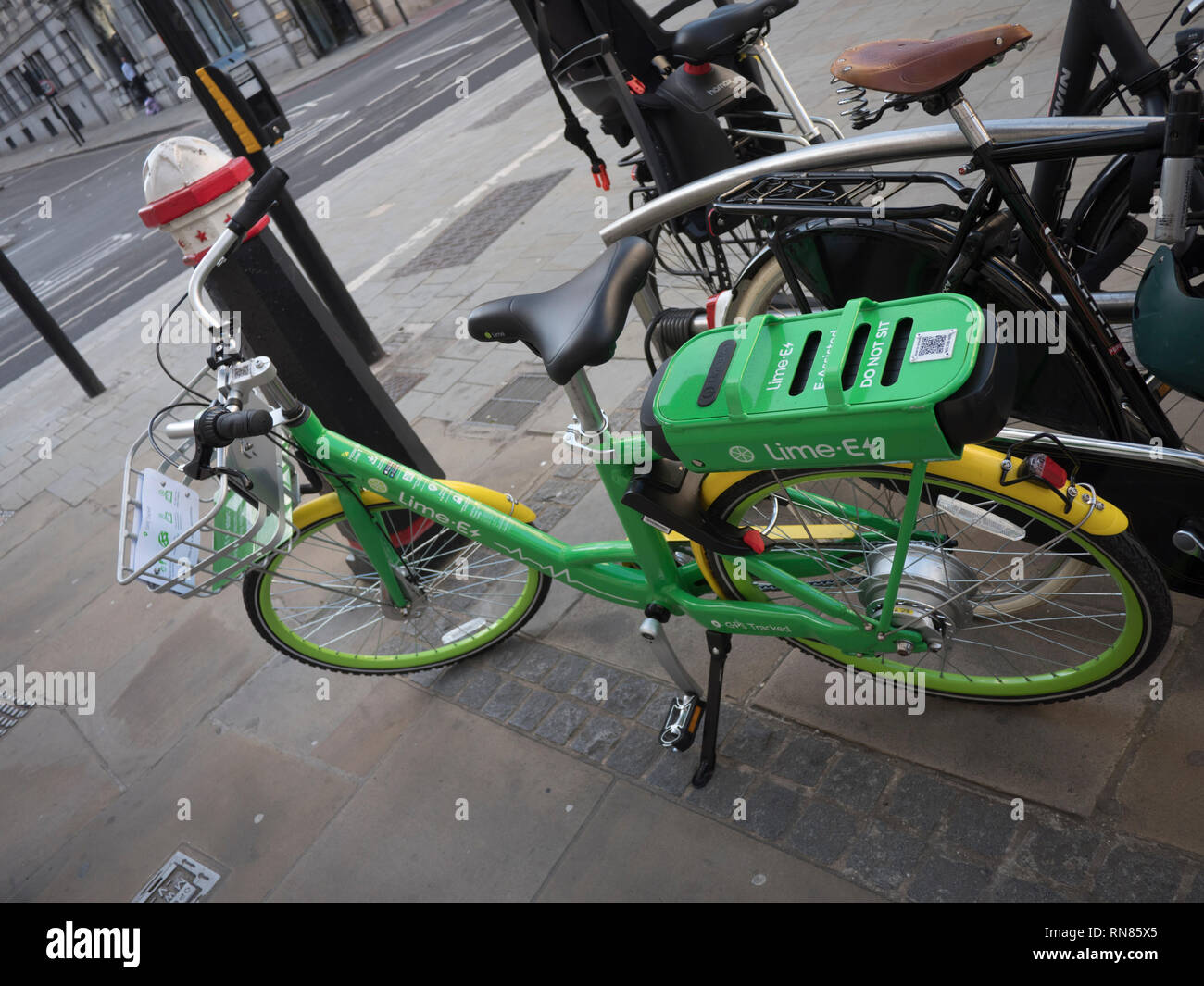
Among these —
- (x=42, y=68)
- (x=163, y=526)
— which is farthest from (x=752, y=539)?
(x=42, y=68)

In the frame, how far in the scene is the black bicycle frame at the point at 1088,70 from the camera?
9.57 ft

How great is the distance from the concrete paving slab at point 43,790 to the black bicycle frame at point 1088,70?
12.8 ft

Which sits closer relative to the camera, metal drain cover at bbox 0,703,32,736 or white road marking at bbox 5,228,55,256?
metal drain cover at bbox 0,703,32,736

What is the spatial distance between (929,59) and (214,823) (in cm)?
319

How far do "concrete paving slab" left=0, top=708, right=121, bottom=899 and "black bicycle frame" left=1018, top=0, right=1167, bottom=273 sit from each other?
389cm

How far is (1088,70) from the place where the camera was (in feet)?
10.1

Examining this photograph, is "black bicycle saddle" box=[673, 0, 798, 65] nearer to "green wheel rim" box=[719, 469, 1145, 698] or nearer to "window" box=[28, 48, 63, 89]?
"green wheel rim" box=[719, 469, 1145, 698]

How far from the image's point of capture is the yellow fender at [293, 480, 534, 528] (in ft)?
9.43

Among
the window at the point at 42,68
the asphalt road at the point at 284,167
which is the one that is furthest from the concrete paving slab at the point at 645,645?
the window at the point at 42,68

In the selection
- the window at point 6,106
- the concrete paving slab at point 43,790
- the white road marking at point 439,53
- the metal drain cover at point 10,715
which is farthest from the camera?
the window at point 6,106

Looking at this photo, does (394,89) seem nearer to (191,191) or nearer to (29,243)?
(29,243)

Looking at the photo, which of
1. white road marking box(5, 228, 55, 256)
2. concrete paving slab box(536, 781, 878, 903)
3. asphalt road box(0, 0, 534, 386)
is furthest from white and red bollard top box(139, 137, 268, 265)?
white road marking box(5, 228, 55, 256)

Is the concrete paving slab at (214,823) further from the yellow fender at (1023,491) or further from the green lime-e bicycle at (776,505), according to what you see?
the yellow fender at (1023,491)
